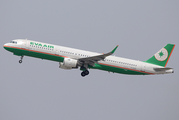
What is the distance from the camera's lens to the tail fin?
5056 cm

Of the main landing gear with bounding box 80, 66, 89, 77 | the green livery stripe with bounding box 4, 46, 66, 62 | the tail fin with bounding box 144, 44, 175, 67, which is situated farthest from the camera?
the tail fin with bounding box 144, 44, 175, 67

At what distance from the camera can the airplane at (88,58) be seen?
4506 centimetres

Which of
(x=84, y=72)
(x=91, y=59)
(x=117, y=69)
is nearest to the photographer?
(x=91, y=59)

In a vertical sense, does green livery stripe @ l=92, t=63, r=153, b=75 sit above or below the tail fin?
below

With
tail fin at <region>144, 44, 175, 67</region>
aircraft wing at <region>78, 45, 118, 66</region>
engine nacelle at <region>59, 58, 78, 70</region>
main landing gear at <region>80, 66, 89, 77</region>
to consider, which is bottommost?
main landing gear at <region>80, 66, 89, 77</region>

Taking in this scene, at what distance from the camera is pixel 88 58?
45031mm

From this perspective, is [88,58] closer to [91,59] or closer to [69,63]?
[91,59]

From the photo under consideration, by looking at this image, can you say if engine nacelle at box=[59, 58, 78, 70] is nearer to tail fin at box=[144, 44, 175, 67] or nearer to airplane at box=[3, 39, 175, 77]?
airplane at box=[3, 39, 175, 77]

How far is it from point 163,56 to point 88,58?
50.0 feet

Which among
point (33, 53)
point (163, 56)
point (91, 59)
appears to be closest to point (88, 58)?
point (91, 59)

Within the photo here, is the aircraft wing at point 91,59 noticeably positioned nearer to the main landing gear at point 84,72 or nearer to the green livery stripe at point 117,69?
the main landing gear at point 84,72

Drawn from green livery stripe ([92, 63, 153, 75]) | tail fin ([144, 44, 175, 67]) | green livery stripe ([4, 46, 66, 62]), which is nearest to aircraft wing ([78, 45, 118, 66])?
green livery stripe ([92, 63, 153, 75])

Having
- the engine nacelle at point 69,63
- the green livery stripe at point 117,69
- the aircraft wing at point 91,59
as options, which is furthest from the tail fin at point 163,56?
the engine nacelle at point 69,63

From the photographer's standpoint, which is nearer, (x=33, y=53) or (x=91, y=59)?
(x=33, y=53)
